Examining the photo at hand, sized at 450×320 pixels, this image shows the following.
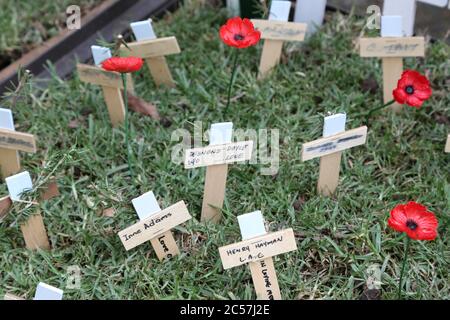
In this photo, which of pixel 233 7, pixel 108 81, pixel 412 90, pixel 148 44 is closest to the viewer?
pixel 412 90

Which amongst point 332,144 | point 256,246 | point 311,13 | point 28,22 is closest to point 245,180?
point 332,144

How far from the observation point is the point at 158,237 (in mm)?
1837

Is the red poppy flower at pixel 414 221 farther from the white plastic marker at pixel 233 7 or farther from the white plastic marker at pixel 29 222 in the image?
the white plastic marker at pixel 233 7

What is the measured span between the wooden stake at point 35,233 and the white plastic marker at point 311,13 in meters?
1.37

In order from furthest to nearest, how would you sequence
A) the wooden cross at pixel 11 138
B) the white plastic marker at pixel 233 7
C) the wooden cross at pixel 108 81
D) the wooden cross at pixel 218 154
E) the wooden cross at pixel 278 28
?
the white plastic marker at pixel 233 7, the wooden cross at pixel 278 28, the wooden cross at pixel 108 81, the wooden cross at pixel 11 138, the wooden cross at pixel 218 154

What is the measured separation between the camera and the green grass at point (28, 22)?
270cm

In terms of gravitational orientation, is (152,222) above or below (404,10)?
below

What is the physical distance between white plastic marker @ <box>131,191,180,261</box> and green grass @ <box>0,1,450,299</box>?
0.04m

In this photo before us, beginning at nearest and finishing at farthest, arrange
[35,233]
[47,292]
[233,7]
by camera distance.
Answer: [47,292] < [35,233] < [233,7]

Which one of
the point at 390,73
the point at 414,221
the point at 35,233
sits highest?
the point at 390,73

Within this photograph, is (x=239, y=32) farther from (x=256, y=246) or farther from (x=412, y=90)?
(x=256, y=246)

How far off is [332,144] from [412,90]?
1.18 ft

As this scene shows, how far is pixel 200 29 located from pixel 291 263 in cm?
126

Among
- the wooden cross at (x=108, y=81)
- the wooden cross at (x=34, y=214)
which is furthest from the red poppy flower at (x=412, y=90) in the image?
the wooden cross at (x=34, y=214)
